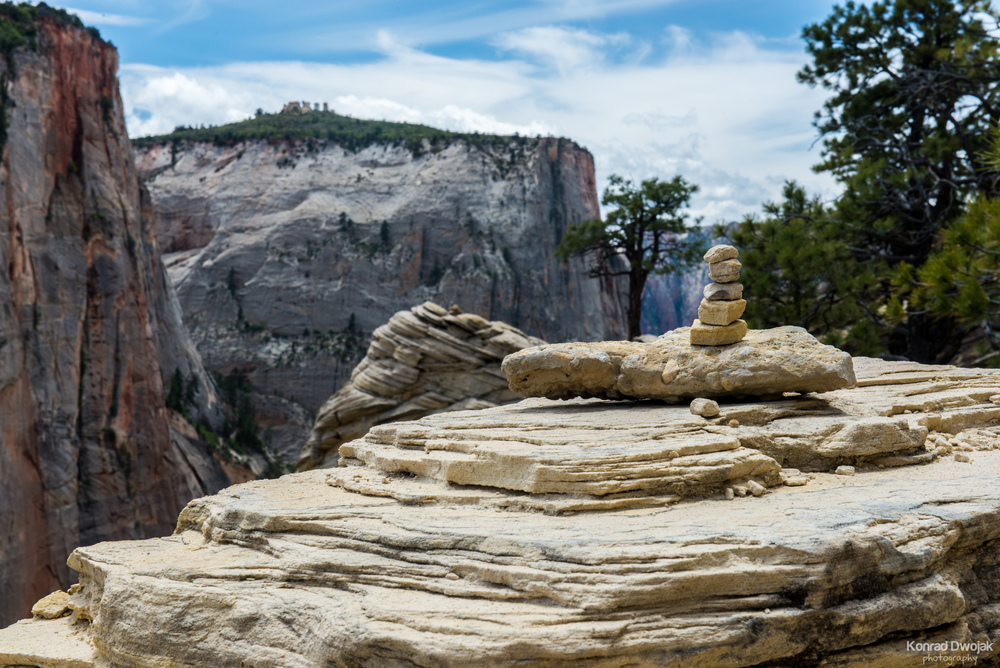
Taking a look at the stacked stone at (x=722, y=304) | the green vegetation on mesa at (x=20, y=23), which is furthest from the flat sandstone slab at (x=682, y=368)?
the green vegetation on mesa at (x=20, y=23)

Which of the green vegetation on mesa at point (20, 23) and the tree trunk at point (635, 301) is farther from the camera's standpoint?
the green vegetation on mesa at point (20, 23)

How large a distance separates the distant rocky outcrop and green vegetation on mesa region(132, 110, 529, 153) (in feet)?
223

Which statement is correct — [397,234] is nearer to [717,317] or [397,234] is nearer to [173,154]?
[173,154]

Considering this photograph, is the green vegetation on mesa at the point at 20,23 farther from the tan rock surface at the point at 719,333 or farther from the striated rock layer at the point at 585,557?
the tan rock surface at the point at 719,333

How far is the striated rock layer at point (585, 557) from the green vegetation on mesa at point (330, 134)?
281 feet

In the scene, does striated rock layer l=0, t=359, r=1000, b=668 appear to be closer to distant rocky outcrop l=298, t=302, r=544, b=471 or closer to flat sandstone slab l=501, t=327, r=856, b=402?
flat sandstone slab l=501, t=327, r=856, b=402

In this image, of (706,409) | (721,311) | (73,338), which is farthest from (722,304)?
(73,338)

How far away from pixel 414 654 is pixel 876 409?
7.19 metres

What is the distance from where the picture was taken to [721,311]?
9953mm

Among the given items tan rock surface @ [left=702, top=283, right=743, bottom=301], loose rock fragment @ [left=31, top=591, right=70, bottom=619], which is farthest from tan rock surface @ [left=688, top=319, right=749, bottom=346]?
loose rock fragment @ [left=31, top=591, right=70, bottom=619]

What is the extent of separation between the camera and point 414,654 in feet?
18.1

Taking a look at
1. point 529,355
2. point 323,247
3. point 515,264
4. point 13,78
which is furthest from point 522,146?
point 529,355

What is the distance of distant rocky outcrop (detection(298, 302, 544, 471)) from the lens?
26.0m

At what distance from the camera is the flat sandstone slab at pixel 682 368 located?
9477mm
